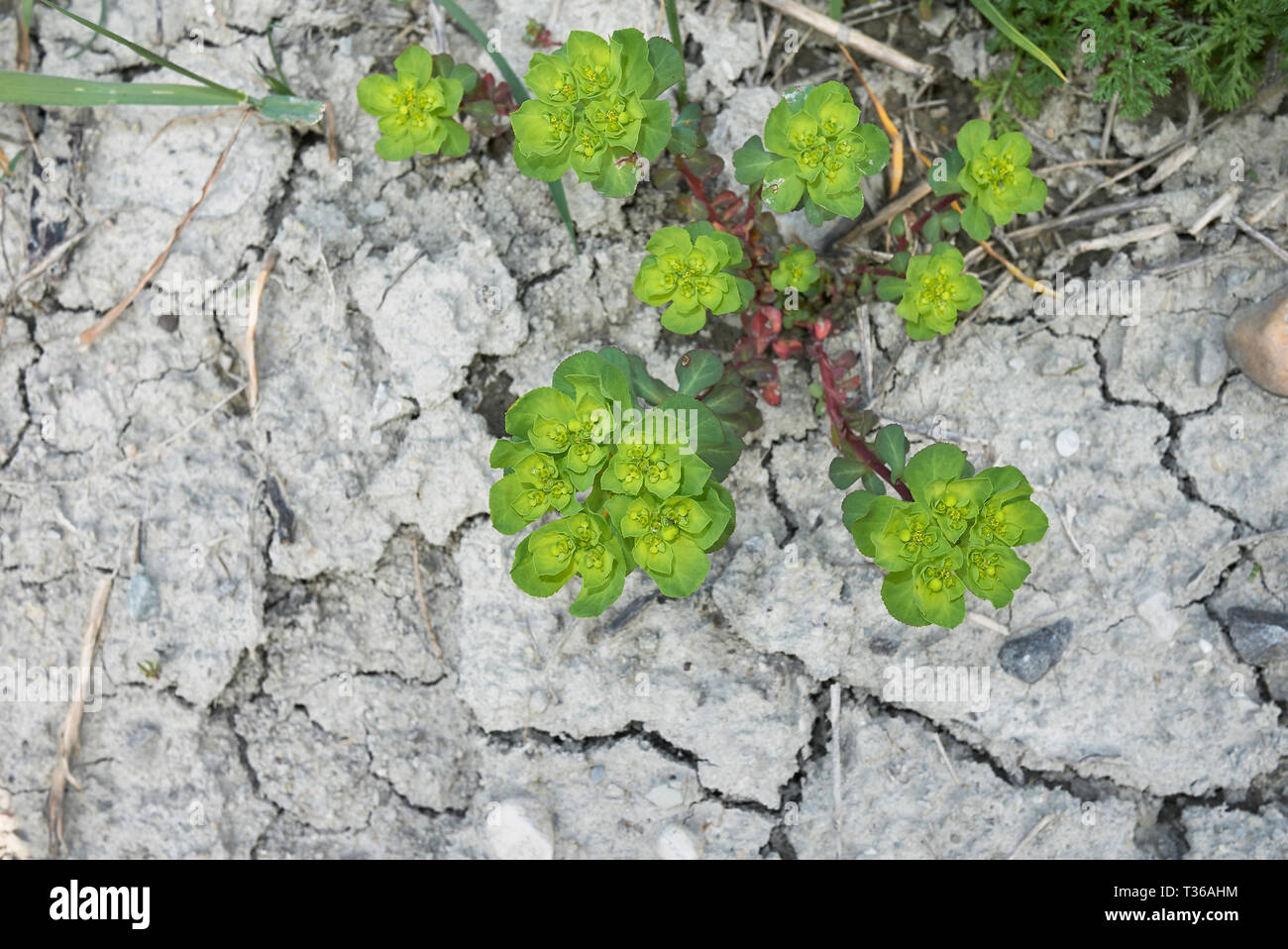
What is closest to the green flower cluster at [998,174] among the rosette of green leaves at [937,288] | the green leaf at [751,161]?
the rosette of green leaves at [937,288]

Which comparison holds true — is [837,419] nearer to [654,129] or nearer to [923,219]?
[923,219]

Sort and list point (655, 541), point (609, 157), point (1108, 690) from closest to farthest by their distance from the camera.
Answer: point (655, 541) < point (609, 157) < point (1108, 690)

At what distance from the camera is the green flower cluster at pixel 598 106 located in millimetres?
2781

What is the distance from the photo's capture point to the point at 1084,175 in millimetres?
3617

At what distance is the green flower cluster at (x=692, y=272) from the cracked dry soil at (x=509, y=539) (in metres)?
0.56

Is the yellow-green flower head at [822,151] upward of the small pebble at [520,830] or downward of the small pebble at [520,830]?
upward

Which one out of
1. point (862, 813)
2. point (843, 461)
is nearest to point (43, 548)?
point (843, 461)

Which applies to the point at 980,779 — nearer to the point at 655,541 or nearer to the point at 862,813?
the point at 862,813

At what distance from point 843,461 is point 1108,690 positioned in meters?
1.37

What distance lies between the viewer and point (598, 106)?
2.78 m

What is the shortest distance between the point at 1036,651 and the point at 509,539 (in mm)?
1942

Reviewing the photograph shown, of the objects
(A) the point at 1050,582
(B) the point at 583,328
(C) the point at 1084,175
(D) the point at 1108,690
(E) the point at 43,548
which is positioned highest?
(C) the point at 1084,175

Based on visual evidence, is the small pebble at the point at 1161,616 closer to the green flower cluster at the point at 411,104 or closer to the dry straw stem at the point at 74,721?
the green flower cluster at the point at 411,104

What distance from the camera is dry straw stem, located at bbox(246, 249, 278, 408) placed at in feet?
11.6
